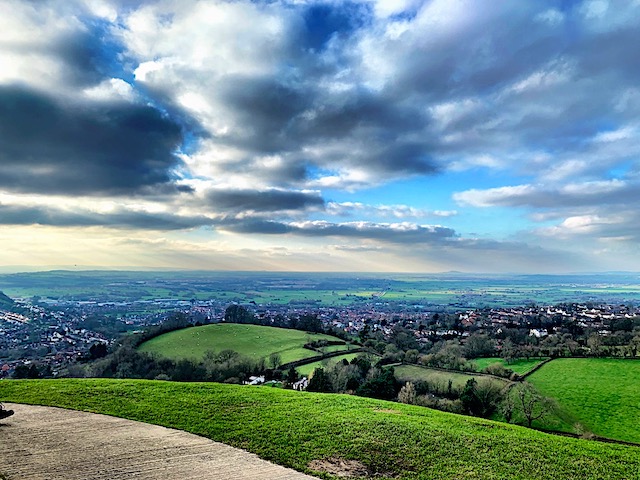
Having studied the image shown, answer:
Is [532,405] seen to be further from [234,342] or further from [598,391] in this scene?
[234,342]

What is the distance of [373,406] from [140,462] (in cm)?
1242

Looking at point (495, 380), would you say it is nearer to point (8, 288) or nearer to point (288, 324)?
point (288, 324)

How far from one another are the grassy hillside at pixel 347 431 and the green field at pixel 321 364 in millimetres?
29647

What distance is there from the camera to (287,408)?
20234 millimetres

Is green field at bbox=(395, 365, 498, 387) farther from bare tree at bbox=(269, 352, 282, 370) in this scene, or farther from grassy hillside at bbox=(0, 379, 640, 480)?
grassy hillside at bbox=(0, 379, 640, 480)

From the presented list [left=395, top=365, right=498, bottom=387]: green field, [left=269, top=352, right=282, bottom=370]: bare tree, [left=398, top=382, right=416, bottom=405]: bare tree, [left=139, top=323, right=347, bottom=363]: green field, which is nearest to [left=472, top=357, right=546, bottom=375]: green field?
[left=395, top=365, right=498, bottom=387]: green field

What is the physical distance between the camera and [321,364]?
55.2 meters

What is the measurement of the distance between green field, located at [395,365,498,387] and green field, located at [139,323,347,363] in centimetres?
1514

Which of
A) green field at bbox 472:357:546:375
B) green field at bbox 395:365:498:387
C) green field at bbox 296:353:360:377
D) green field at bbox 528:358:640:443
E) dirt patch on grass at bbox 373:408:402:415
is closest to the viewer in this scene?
dirt patch on grass at bbox 373:408:402:415

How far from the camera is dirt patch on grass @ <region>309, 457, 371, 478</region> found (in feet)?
44.0

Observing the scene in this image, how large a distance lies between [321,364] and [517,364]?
26.0 metres

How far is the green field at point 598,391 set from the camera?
32969 millimetres

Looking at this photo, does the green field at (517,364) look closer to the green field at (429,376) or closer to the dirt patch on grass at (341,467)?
the green field at (429,376)

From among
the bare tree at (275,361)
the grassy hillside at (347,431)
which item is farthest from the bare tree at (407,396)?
the bare tree at (275,361)
